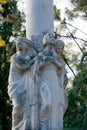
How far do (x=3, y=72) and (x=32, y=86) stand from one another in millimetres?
17768

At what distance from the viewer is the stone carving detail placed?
414 inches

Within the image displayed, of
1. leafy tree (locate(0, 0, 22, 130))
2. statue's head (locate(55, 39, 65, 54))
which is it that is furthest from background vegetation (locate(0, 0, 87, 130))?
statue's head (locate(55, 39, 65, 54))

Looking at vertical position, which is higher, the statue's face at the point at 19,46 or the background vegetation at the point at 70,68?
the statue's face at the point at 19,46

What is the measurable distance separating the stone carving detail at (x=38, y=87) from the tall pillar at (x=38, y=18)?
23cm

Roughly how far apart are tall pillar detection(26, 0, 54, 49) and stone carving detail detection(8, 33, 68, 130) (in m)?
0.23

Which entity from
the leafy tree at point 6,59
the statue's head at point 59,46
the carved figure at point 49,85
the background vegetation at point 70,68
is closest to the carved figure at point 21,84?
the carved figure at point 49,85

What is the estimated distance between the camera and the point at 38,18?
11.1 metres

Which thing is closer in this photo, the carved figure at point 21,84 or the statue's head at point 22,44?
the carved figure at point 21,84

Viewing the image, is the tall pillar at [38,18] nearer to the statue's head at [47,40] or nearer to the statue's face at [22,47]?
the statue's head at [47,40]

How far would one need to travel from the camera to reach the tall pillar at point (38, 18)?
11070 mm

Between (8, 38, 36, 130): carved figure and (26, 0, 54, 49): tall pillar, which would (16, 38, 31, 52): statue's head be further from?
(26, 0, 54, 49): tall pillar

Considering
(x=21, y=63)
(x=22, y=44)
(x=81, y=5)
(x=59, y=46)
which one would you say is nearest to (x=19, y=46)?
(x=22, y=44)

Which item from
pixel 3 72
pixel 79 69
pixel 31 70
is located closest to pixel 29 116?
pixel 31 70

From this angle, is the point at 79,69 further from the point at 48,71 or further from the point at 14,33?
the point at 48,71
